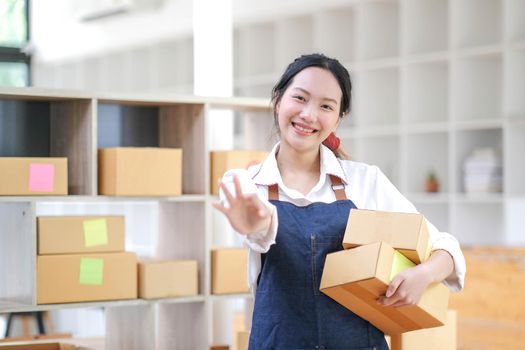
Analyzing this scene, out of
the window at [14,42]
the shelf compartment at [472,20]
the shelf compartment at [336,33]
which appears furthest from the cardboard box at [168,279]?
the window at [14,42]

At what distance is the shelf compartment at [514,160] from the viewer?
19.5 feet

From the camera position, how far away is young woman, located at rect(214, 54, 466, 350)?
2.28 m

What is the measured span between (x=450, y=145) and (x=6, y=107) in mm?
3396

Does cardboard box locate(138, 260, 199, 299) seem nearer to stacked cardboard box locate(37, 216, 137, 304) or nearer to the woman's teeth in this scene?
stacked cardboard box locate(37, 216, 137, 304)

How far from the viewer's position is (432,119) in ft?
21.7

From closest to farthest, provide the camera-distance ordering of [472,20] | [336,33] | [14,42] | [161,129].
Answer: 1. [161,129]
2. [472,20]
3. [336,33]
4. [14,42]

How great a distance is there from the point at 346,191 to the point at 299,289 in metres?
0.27

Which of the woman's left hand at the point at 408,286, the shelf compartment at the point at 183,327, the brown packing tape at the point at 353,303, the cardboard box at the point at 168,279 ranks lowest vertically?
the shelf compartment at the point at 183,327

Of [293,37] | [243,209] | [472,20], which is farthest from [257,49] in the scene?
[243,209]

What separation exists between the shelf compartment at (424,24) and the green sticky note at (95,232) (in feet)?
11.3

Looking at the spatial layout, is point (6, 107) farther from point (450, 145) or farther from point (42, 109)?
point (450, 145)

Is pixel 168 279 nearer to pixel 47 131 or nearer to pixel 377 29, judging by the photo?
pixel 47 131

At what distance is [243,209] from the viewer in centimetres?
202

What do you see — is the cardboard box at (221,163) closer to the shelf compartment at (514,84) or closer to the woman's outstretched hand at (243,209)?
the woman's outstretched hand at (243,209)
